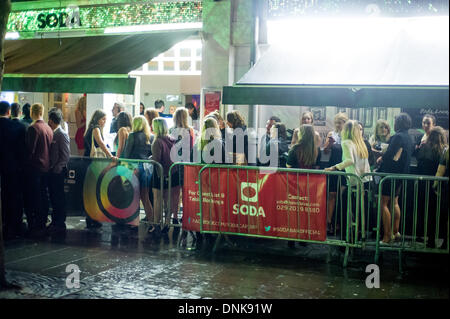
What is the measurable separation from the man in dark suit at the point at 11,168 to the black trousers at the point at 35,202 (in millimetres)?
168

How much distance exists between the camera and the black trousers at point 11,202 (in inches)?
366

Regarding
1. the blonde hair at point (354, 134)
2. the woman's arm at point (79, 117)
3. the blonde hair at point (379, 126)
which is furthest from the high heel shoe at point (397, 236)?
the woman's arm at point (79, 117)

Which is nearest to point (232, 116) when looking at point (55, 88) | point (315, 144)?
point (315, 144)

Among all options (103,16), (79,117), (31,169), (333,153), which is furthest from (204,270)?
(103,16)

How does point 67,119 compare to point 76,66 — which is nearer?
point 76,66

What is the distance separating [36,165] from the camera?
9445 mm

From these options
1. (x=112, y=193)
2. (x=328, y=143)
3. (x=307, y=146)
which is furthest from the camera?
(x=328, y=143)

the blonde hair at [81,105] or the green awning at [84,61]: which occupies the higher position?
the green awning at [84,61]

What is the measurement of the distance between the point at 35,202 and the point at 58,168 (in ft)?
2.20

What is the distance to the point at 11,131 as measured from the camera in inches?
362

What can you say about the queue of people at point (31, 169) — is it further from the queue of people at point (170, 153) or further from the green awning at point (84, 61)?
the green awning at point (84, 61)

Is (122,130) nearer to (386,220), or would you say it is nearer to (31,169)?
(31,169)
